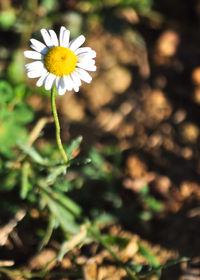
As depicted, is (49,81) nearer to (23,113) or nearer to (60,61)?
(60,61)

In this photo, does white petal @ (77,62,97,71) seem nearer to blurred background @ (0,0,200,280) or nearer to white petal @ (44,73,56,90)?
white petal @ (44,73,56,90)

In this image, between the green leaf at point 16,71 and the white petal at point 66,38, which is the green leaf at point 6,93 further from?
the green leaf at point 16,71

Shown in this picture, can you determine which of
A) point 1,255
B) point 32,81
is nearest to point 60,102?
point 32,81

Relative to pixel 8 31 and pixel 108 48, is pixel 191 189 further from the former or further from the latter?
pixel 8 31

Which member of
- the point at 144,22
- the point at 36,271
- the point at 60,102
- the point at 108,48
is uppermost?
the point at 144,22

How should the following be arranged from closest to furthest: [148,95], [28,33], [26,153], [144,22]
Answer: [26,153] → [28,33] → [148,95] → [144,22]

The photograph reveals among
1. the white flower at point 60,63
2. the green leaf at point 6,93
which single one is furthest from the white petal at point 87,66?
the green leaf at point 6,93
